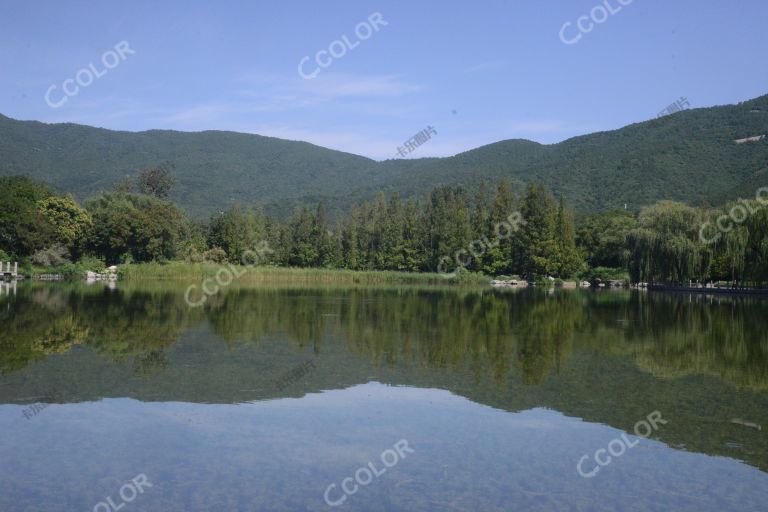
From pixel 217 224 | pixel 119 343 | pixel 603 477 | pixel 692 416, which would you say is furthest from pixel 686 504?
pixel 217 224

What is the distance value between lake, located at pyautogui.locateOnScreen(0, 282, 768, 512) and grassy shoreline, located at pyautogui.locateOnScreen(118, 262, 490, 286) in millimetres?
42198

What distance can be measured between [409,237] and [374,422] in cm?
6559

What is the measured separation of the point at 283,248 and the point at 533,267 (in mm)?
29050

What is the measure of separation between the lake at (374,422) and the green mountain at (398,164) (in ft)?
268

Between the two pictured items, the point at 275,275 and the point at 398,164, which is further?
the point at 398,164

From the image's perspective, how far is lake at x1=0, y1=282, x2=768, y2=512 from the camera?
6.03 meters

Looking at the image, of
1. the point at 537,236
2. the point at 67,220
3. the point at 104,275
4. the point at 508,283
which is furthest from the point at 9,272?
the point at 537,236

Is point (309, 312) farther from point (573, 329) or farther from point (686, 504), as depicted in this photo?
point (686, 504)

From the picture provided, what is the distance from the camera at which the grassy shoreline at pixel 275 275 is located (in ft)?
193

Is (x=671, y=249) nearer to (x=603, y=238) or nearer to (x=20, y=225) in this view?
(x=603, y=238)

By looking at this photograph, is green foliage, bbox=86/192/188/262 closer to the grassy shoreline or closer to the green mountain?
the grassy shoreline

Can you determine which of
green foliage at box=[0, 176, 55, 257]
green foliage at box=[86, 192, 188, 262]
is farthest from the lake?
green foliage at box=[86, 192, 188, 262]

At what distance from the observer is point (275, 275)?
61.2m

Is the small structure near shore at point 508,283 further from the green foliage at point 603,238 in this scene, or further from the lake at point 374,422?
the lake at point 374,422
